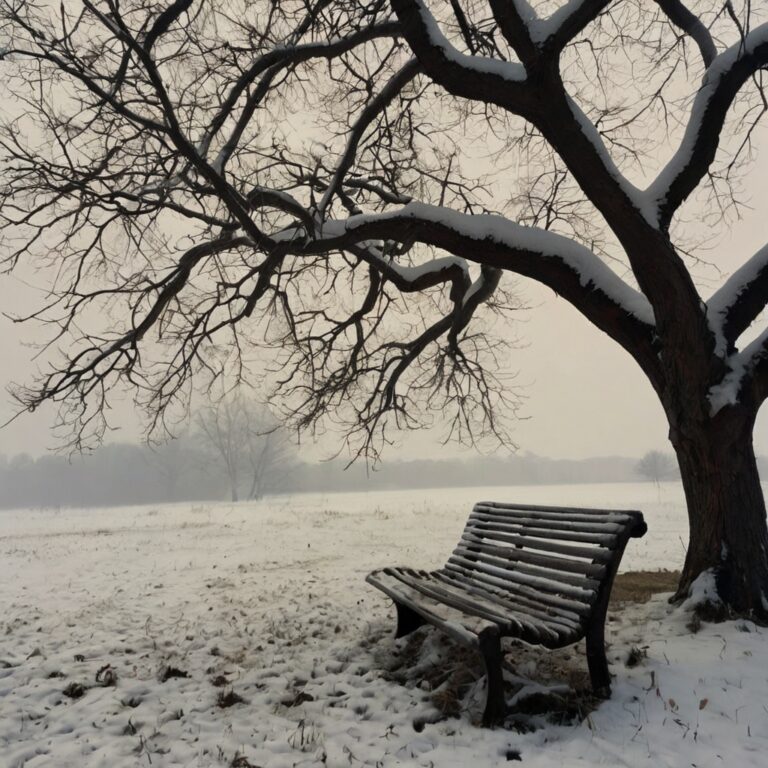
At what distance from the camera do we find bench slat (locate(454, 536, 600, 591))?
3.14 meters

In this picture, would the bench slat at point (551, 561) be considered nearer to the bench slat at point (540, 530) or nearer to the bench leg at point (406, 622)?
the bench slat at point (540, 530)

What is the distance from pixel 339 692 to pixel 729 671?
2270mm

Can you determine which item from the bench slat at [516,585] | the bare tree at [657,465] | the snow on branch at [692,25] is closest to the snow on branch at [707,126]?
the snow on branch at [692,25]

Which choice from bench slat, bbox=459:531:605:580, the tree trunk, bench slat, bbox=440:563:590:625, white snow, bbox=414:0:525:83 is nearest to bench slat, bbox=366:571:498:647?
bench slat, bbox=440:563:590:625

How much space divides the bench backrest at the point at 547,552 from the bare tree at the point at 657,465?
61.0m

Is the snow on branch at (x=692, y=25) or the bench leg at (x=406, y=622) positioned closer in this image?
the bench leg at (x=406, y=622)

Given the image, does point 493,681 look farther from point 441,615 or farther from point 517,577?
point 517,577

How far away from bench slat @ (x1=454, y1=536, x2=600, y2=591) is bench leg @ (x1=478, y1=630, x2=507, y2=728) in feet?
2.26

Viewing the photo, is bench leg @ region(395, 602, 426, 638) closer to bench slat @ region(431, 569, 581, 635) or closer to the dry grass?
bench slat @ region(431, 569, 581, 635)

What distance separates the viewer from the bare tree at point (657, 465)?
2347 inches

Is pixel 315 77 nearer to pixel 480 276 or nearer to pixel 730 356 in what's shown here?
pixel 480 276

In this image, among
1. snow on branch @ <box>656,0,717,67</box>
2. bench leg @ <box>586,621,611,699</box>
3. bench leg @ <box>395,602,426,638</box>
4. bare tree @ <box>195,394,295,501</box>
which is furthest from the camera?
bare tree @ <box>195,394,295,501</box>

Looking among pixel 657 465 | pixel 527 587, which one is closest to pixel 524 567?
pixel 527 587

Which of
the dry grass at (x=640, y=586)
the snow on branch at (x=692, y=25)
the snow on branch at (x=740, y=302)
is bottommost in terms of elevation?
the dry grass at (x=640, y=586)
